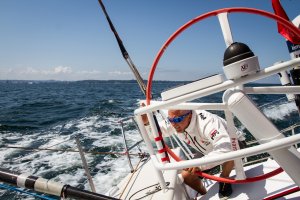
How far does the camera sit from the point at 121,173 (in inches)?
269

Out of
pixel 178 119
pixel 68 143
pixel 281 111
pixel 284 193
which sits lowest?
pixel 281 111

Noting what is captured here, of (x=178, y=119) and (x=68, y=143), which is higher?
(x=178, y=119)

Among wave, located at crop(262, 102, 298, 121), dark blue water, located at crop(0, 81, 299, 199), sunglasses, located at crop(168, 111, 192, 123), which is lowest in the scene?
wave, located at crop(262, 102, 298, 121)

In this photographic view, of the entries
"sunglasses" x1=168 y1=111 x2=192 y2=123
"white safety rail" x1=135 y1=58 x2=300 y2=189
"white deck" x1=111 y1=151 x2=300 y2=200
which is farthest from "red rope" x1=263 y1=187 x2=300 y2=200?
"sunglasses" x1=168 y1=111 x2=192 y2=123

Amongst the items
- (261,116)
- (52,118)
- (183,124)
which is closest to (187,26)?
(261,116)

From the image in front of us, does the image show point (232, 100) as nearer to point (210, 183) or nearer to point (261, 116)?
point (261, 116)

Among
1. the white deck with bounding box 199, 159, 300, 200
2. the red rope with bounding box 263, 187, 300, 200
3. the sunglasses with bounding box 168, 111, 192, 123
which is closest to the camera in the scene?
the red rope with bounding box 263, 187, 300, 200

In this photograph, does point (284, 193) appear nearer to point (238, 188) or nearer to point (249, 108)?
point (238, 188)

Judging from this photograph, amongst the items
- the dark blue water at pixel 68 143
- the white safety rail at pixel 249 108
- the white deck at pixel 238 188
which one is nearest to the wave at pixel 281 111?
the dark blue water at pixel 68 143

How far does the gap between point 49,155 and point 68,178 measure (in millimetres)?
1937

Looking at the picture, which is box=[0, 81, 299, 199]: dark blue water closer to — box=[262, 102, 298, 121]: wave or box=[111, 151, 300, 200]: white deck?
box=[262, 102, 298, 121]: wave

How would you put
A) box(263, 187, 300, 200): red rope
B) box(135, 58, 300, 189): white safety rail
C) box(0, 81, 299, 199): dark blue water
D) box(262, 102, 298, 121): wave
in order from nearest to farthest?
1. box(135, 58, 300, 189): white safety rail
2. box(263, 187, 300, 200): red rope
3. box(0, 81, 299, 199): dark blue water
4. box(262, 102, 298, 121): wave

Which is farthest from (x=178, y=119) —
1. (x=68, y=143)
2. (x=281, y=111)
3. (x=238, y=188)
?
(x=281, y=111)

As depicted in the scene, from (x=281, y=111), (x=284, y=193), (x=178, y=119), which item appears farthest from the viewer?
(x=281, y=111)
